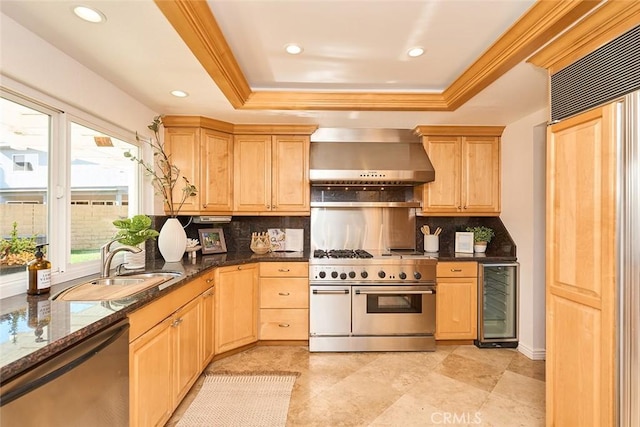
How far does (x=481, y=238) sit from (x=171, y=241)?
3197mm

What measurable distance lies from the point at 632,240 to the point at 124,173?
347cm

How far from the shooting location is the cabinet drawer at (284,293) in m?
3.04

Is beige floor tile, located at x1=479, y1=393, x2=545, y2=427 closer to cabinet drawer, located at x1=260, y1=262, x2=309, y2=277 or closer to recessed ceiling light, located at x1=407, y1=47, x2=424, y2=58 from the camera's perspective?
cabinet drawer, located at x1=260, y1=262, x2=309, y2=277

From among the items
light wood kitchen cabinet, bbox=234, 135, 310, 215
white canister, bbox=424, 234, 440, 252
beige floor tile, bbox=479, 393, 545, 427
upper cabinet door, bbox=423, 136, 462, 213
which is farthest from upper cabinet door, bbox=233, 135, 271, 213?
beige floor tile, bbox=479, 393, 545, 427

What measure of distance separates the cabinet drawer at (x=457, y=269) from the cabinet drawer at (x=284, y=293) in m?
1.38

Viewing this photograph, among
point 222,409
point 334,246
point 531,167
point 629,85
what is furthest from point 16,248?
point 531,167

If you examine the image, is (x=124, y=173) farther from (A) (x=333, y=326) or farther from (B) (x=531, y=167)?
(B) (x=531, y=167)

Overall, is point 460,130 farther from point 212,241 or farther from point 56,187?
point 56,187

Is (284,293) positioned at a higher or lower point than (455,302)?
higher

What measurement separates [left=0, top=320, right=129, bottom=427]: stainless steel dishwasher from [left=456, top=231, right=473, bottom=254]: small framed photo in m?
3.20

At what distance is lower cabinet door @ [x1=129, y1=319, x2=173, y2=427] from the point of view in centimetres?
152

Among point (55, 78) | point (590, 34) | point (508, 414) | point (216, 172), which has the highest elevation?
point (590, 34)

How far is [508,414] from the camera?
209cm

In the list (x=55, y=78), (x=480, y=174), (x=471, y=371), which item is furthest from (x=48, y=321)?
(x=480, y=174)
